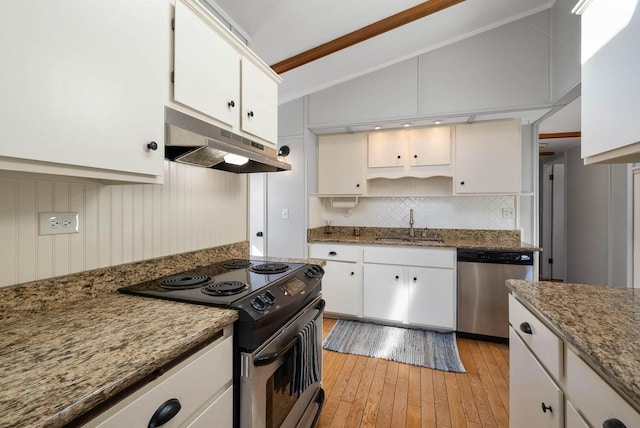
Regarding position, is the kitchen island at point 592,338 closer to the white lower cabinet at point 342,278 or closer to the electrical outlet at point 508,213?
the white lower cabinet at point 342,278

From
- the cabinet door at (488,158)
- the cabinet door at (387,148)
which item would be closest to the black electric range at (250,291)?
the cabinet door at (387,148)

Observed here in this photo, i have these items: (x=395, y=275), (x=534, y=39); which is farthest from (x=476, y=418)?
(x=534, y=39)

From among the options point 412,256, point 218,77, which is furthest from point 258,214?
point 218,77

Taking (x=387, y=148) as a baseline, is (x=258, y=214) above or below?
below

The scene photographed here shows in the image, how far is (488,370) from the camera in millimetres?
2188

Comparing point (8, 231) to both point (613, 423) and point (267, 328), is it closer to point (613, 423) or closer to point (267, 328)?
point (267, 328)

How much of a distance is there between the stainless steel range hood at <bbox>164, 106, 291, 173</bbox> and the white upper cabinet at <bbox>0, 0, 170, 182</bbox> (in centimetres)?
6

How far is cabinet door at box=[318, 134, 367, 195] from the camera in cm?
328

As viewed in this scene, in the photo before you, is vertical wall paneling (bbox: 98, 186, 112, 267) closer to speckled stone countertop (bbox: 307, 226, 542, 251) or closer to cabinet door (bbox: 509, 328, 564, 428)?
cabinet door (bbox: 509, 328, 564, 428)

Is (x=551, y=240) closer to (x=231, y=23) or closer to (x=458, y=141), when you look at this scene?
(x=458, y=141)

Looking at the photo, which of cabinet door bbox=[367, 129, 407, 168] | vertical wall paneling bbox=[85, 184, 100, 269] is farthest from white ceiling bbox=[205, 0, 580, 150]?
vertical wall paneling bbox=[85, 184, 100, 269]

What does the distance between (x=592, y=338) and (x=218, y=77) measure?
1.66 m

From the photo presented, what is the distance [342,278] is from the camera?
309cm

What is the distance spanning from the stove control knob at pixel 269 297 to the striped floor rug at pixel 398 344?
165 centimetres
